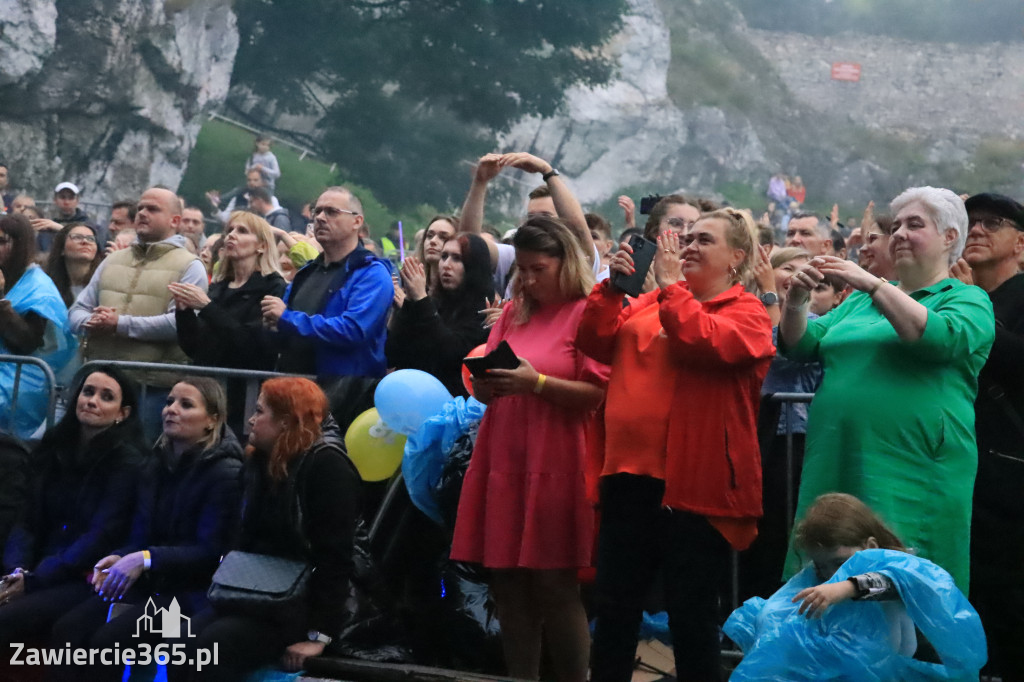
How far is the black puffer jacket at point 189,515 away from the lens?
4285mm

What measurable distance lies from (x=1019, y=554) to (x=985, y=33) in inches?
893

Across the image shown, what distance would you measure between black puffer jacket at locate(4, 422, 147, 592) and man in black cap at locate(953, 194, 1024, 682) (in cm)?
296

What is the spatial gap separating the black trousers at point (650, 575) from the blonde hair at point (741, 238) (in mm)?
702

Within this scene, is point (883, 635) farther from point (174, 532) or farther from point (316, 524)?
point (174, 532)

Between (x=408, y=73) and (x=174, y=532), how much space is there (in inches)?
743

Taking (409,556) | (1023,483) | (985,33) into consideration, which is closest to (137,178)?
(985,33)

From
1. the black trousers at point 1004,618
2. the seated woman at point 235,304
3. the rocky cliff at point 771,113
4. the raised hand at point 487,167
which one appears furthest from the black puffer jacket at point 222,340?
the rocky cliff at point 771,113

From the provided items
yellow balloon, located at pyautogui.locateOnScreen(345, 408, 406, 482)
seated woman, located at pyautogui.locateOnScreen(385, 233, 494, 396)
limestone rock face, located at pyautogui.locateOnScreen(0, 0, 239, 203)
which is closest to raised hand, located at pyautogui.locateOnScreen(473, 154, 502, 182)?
seated woman, located at pyautogui.locateOnScreen(385, 233, 494, 396)

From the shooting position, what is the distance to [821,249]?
5.86 metres

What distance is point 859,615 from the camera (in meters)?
3.18

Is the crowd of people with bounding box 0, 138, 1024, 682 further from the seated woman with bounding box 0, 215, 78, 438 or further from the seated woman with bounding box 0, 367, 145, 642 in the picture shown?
the seated woman with bounding box 0, 215, 78, 438

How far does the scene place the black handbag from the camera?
4.01m

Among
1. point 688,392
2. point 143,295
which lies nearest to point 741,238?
point 688,392

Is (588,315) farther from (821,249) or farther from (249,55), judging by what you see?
(249,55)
